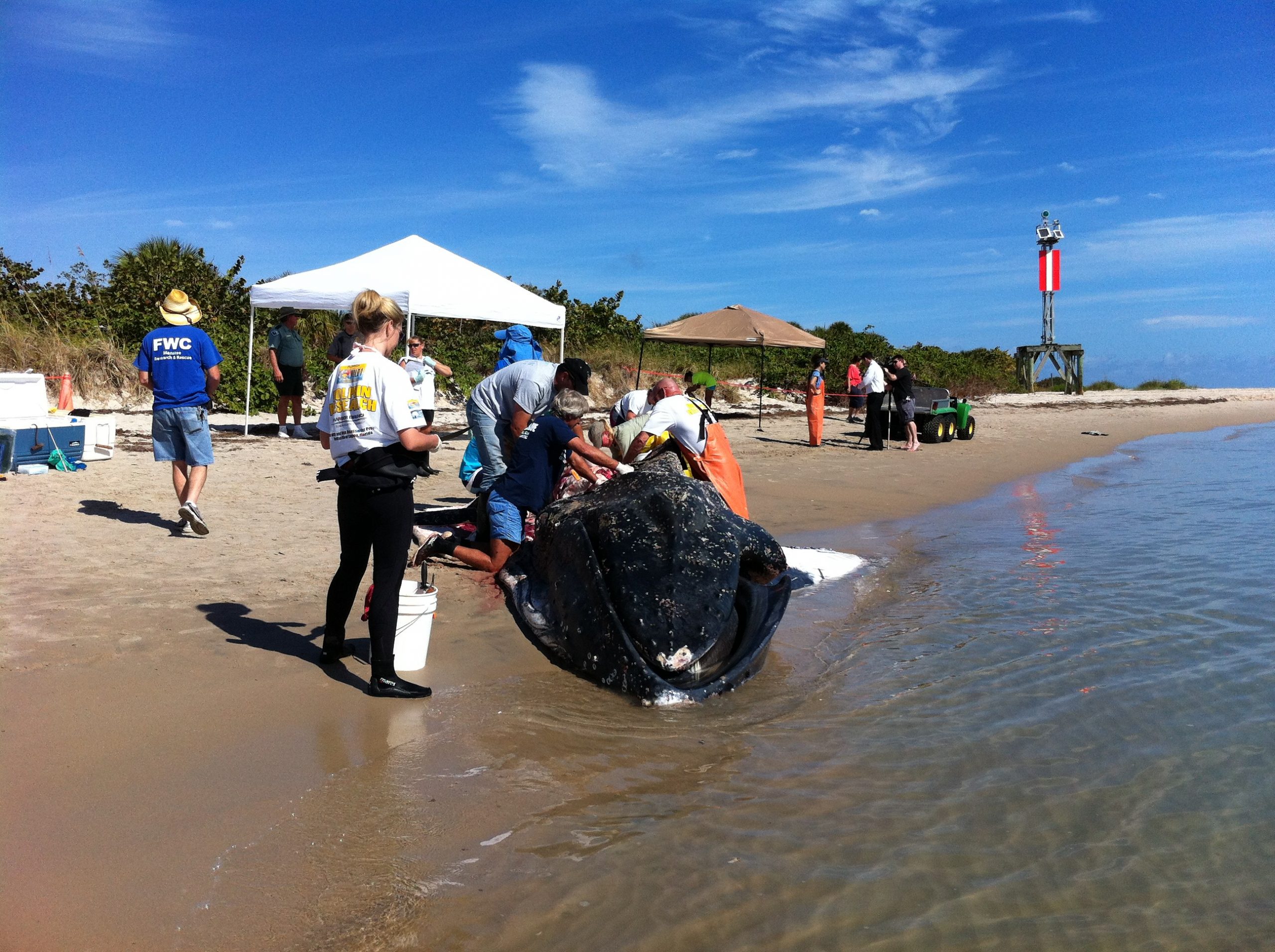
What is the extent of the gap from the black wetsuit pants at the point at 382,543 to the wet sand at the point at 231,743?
305mm

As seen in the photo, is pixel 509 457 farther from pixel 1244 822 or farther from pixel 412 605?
pixel 1244 822

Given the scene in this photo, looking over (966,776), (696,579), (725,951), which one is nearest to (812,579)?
(696,579)

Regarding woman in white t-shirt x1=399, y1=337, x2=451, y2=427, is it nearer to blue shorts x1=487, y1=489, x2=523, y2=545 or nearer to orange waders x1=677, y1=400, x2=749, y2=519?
blue shorts x1=487, y1=489, x2=523, y2=545

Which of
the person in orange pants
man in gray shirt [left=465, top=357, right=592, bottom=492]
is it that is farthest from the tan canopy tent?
man in gray shirt [left=465, top=357, right=592, bottom=492]

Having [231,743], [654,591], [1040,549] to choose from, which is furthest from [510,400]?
[1040,549]

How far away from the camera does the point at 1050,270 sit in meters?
45.6

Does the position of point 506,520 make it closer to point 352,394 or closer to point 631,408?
point 631,408

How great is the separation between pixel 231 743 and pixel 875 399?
48.5 ft

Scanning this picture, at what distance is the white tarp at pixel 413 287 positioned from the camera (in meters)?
12.6

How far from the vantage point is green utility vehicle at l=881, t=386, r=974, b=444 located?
18.6m

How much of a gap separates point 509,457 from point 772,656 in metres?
2.50

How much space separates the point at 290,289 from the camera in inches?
517

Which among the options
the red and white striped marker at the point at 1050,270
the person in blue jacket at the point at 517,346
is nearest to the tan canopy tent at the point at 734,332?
the person in blue jacket at the point at 517,346

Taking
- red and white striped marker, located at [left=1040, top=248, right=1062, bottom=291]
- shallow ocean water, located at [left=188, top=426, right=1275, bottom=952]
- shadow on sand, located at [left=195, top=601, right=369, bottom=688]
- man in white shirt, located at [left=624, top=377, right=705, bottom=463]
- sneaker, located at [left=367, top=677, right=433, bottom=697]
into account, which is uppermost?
red and white striped marker, located at [left=1040, top=248, right=1062, bottom=291]
